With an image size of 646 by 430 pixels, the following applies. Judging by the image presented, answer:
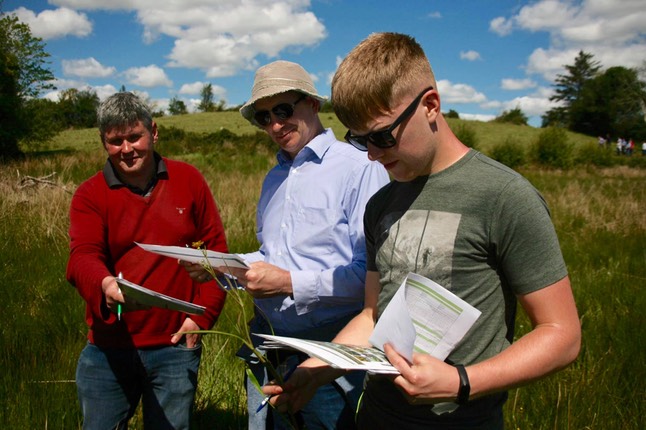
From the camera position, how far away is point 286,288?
6.72ft

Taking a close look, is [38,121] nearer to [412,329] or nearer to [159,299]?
[159,299]

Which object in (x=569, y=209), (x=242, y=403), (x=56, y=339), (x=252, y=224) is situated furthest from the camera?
(x=569, y=209)

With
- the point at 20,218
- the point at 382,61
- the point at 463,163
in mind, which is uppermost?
the point at 382,61

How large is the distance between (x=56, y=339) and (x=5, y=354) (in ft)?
1.41

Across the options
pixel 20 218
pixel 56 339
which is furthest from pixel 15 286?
pixel 20 218

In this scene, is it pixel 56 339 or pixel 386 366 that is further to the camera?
pixel 56 339

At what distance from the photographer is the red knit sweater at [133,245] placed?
2.35 m

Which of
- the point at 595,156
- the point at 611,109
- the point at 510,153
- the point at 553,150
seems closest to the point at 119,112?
the point at 510,153

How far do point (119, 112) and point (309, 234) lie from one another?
1.11 m

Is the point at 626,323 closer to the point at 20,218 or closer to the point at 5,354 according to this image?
the point at 5,354

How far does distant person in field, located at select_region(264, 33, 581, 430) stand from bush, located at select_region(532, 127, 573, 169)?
4504cm

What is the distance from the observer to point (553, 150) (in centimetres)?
4372

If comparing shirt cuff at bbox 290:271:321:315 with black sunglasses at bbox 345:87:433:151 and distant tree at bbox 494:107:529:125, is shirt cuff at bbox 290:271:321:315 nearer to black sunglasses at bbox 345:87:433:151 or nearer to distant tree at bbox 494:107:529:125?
black sunglasses at bbox 345:87:433:151

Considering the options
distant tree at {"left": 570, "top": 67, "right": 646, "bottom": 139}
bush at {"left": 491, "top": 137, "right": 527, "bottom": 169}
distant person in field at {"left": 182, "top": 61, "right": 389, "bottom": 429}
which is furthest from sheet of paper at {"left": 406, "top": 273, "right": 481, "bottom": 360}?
distant tree at {"left": 570, "top": 67, "right": 646, "bottom": 139}
